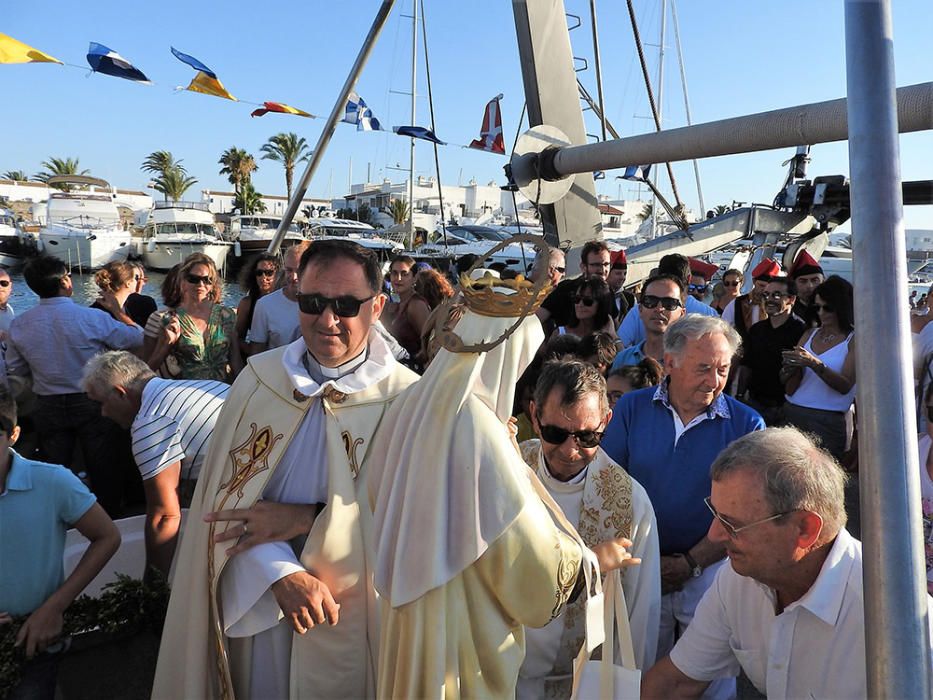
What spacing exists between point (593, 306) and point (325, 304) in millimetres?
2922

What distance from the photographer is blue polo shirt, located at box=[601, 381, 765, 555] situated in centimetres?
262

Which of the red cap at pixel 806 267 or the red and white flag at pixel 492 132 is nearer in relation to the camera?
the red cap at pixel 806 267

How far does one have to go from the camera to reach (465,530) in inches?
59.7

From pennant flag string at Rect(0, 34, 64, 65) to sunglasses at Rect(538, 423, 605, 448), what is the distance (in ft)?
15.6

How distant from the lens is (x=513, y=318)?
1.56 metres

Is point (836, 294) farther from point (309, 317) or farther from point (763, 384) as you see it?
point (309, 317)

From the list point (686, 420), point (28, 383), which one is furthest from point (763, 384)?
point (28, 383)

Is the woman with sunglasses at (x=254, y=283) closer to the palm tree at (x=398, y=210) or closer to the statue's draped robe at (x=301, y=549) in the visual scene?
the statue's draped robe at (x=301, y=549)

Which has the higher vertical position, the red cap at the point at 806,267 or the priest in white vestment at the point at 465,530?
the red cap at the point at 806,267

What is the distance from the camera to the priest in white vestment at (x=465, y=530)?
1519 millimetres

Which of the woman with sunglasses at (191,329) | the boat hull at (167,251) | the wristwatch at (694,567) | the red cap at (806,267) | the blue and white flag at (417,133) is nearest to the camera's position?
the wristwatch at (694,567)

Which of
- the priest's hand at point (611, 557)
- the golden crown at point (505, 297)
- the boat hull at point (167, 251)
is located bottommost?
the priest's hand at point (611, 557)

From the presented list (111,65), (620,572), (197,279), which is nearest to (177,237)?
(111,65)

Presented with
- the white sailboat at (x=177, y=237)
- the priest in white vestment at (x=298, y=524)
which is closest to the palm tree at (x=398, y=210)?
the white sailboat at (x=177, y=237)
